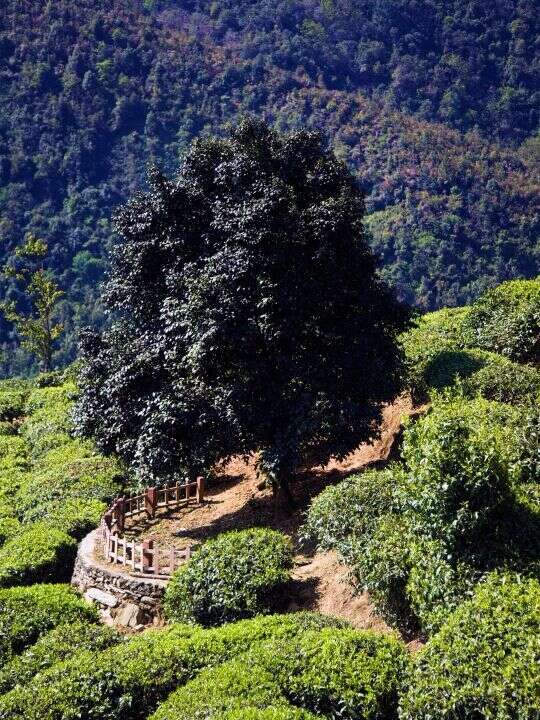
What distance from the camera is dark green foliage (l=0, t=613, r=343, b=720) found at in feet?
30.3

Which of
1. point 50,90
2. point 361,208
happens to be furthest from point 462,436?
point 50,90

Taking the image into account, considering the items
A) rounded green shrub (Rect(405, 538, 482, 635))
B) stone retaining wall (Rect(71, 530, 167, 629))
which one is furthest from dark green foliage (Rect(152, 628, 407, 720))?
stone retaining wall (Rect(71, 530, 167, 629))

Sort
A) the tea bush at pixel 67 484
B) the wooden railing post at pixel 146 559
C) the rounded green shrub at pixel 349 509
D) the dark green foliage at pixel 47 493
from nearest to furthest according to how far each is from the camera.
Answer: the rounded green shrub at pixel 349 509 → the wooden railing post at pixel 146 559 → the dark green foliage at pixel 47 493 → the tea bush at pixel 67 484

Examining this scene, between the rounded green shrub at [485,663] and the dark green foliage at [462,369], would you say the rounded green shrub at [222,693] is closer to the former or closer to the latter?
the rounded green shrub at [485,663]

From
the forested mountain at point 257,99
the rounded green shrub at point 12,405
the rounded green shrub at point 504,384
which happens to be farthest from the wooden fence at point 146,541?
the forested mountain at point 257,99

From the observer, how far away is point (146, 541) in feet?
47.9

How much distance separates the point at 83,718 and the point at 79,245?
280 feet

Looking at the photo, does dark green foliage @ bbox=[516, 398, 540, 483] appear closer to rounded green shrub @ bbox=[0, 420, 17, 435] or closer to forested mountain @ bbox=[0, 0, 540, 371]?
rounded green shrub @ bbox=[0, 420, 17, 435]

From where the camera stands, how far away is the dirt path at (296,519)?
1216 centimetres

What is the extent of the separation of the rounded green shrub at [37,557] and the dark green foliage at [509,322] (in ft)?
38.2

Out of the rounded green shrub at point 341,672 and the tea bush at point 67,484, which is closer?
the rounded green shrub at point 341,672

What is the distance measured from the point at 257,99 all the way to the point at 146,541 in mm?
96636

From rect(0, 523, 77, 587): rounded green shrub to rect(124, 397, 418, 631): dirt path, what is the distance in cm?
167

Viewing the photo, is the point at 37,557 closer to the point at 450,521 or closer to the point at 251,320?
the point at 251,320
